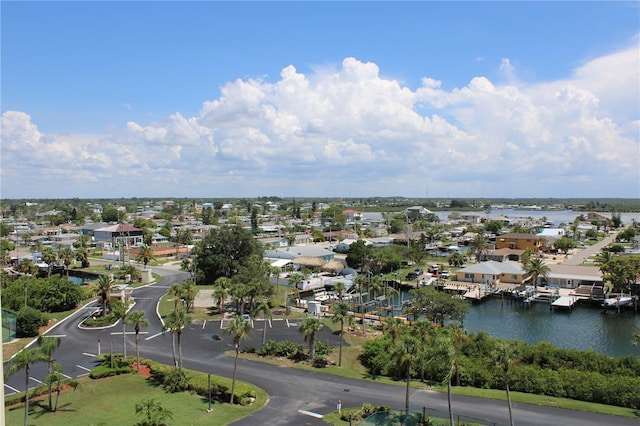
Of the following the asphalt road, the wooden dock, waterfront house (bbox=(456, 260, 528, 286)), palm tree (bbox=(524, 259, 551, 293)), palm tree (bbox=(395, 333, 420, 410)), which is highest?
palm tree (bbox=(395, 333, 420, 410))

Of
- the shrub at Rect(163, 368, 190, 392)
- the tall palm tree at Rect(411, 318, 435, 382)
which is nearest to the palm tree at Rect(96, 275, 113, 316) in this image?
the shrub at Rect(163, 368, 190, 392)

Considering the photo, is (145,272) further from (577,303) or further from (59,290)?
(577,303)

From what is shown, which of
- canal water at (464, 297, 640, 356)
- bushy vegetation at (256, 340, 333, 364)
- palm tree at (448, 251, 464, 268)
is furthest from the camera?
palm tree at (448, 251, 464, 268)

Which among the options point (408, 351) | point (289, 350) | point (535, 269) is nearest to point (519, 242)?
point (535, 269)

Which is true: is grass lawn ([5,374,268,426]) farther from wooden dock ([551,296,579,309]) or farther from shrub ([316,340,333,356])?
wooden dock ([551,296,579,309])

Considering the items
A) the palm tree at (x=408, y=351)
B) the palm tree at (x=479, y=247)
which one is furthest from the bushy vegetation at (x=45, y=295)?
the palm tree at (x=479, y=247)

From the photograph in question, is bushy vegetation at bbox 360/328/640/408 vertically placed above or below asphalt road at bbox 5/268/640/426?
above
